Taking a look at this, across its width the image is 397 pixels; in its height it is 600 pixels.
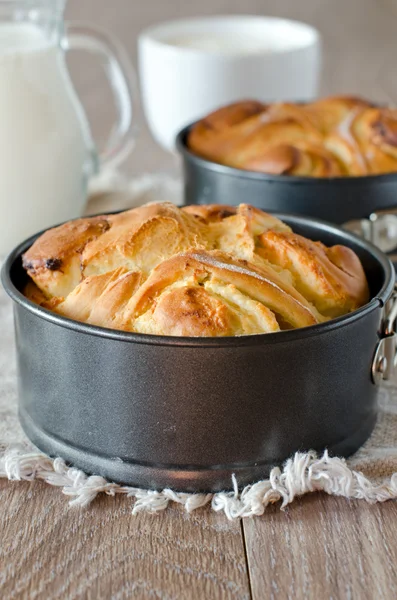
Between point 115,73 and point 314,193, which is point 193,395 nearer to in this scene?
point 314,193

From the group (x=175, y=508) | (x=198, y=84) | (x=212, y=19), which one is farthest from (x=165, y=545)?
(x=212, y=19)

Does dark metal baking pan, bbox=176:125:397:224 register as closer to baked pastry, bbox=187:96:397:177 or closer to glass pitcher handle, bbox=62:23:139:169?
baked pastry, bbox=187:96:397:177

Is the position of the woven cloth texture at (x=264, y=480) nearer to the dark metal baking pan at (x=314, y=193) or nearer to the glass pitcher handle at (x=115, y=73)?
the dark metal baking pan at (x=314, y=193)

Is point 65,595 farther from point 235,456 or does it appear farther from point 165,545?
point 235,456

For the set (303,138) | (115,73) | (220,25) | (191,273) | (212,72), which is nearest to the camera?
(191,273)

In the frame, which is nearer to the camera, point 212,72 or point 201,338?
point 201,338

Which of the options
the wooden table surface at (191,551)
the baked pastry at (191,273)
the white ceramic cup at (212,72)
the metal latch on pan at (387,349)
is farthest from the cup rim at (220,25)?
the wooden table surface at (191,551)

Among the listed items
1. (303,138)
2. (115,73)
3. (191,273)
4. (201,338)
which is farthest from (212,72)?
(201,338)
